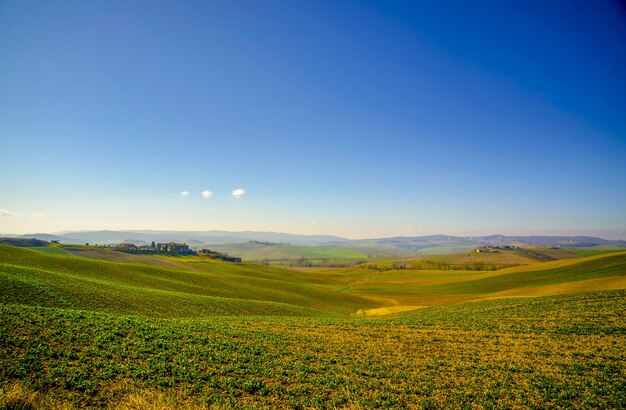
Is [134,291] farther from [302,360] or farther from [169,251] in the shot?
[169,251]

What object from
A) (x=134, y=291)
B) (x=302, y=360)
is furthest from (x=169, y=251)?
(x=302, y=360)

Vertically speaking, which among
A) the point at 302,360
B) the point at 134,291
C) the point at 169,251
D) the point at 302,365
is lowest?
the point at 169,251

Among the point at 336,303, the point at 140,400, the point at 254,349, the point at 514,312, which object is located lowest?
the point at 336,303

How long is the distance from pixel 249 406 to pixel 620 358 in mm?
19175

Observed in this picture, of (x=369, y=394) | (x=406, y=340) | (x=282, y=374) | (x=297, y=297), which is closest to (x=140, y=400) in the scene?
(x=282, y=374)

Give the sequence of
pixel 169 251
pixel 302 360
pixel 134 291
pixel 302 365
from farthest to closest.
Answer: pixel 169 251 < pixel 134 291 < pixel 302 360 < pixel 302 365

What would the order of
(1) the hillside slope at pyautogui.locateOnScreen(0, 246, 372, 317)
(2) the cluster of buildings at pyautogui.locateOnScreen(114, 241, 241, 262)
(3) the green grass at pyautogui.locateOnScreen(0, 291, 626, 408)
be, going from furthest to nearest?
(2) the cluster of buildings at pyautogui.locateOnScreen(114, 241, 241, 262) < (1) the hillside slope at pyautogui.locateOnScreen(0, 246, 372, 317) < (3) the green grass at pyautogui.locateOnScreen(0, 291, 626, 408)

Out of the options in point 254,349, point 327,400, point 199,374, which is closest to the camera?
point 327,400

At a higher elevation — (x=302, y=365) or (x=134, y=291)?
(x=302, y=365)

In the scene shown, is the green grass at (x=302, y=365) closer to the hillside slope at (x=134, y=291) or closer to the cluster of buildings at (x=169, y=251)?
the hillside slope at (x=134, y=291)

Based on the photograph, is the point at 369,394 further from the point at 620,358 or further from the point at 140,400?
the point at 620,358

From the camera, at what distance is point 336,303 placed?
57938 mm

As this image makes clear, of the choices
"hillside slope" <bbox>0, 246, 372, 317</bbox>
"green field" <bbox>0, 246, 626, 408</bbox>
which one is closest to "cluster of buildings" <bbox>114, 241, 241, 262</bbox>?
"hillside slope" <bbox>0, 246, 372, 317</bbox>

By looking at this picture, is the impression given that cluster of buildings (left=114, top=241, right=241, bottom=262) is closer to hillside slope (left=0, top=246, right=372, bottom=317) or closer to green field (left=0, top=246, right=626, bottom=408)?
hillside slope (left=0, top=246, right=372, bottom=317)
